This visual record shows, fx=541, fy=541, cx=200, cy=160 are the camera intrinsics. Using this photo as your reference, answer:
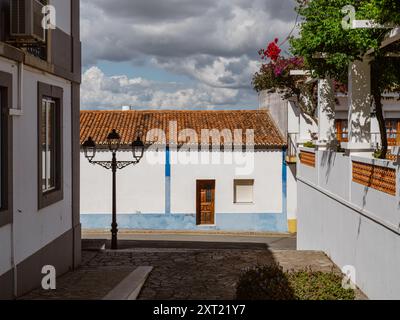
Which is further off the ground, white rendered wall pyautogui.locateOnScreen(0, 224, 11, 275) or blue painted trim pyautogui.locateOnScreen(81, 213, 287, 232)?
white rendered wall pyautogui.locateOnScreen(0, 224, 11, 275)

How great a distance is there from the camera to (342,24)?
31.5ft

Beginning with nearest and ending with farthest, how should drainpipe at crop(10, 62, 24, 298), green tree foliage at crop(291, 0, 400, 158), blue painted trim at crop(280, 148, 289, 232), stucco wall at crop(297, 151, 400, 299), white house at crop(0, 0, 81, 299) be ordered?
1. white house at crop(0, 0, 81, 299)
2. drainpipe at crop(10, 62, 24, 298)
3. stucco wall at crop(297, 151, 400, 299)
4. green tree foliage at crop(291, 0, 400, 158)
5. blue painted trim at crop(280, 148, 289, 232)

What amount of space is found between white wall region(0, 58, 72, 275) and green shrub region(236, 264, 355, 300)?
3147 millimetres

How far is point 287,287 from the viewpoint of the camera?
6750mm

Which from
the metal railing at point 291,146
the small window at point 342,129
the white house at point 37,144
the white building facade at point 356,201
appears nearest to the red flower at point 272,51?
the white building facade at point 356,201

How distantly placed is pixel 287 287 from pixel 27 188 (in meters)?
4.01

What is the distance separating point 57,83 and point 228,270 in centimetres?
477

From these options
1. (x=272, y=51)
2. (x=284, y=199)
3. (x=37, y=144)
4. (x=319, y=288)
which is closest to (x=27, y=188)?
(x=37, y=144)

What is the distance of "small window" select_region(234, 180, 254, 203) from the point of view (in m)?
23.7

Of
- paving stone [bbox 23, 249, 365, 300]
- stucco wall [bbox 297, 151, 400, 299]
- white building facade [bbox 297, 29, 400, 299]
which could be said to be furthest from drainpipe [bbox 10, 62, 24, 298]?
stucco wall [bbox 297, 151, 400, 299]

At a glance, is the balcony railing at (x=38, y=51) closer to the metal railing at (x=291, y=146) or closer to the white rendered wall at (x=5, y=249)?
the white rendered wall at (x=5, y=249)

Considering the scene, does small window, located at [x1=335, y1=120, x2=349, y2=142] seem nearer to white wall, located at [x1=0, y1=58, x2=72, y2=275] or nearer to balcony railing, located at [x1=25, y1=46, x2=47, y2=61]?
white wall, located at [x1=0, y1=58, x2=72, y2=275]

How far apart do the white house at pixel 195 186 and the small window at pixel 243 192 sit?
0.11 ft
